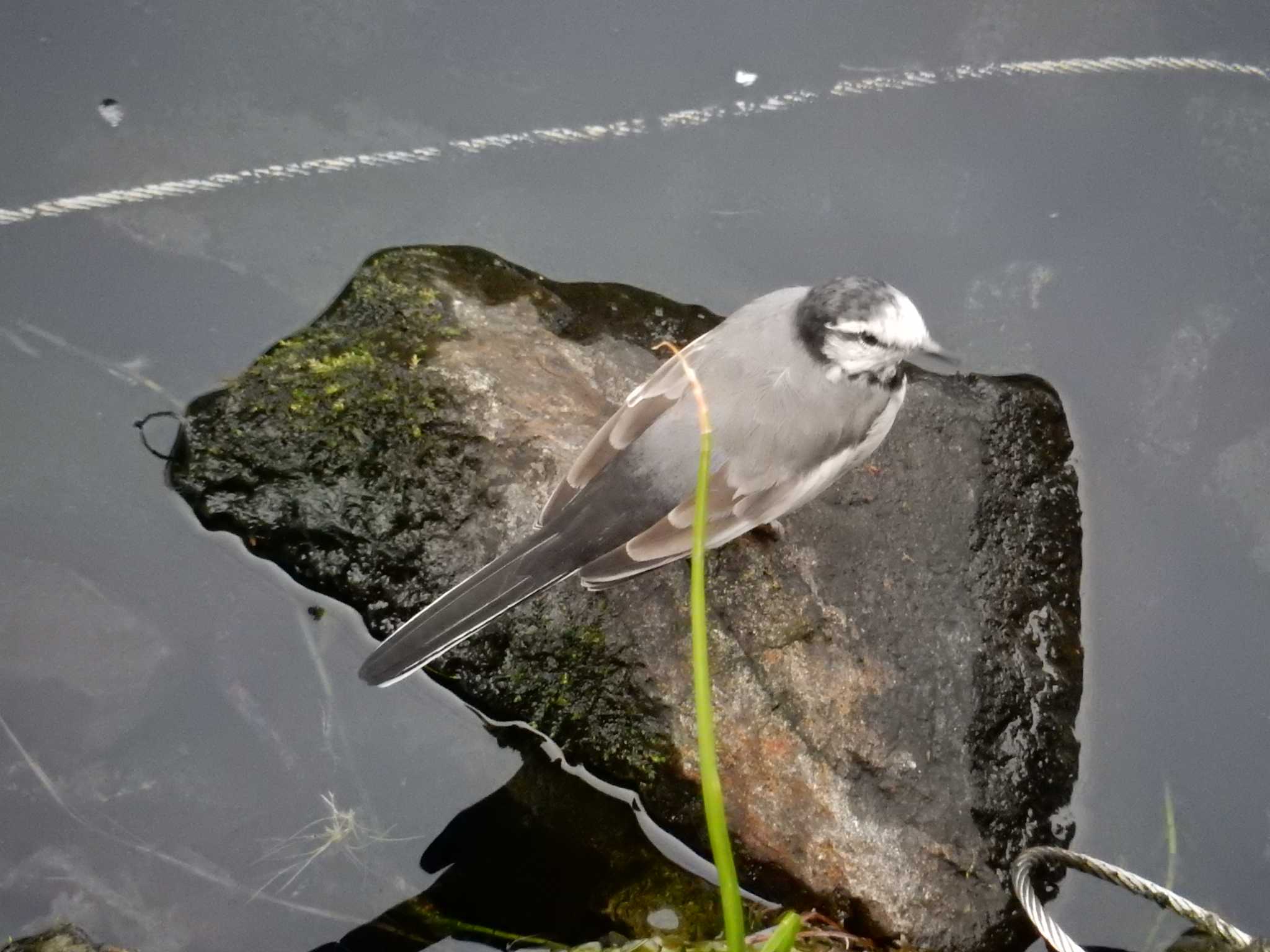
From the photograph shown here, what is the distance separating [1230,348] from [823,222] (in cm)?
170

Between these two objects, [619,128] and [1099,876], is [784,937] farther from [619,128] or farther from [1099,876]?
[619,128]

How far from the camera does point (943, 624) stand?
3.87 m

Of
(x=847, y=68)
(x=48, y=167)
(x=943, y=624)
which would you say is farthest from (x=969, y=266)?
(x=48, y=167)

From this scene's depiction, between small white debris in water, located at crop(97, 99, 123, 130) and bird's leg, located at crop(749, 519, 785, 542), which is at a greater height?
small white debris in water, located at crop(97, 99, 123, 130)

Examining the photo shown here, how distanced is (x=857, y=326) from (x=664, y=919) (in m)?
1.92

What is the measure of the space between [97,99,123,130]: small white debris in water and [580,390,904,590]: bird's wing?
107 inches

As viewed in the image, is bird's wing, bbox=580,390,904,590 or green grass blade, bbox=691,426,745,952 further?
bird's wing, bbox=580,390,904,590

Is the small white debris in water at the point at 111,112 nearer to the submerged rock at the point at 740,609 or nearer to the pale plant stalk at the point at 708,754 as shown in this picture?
the submerged rock at the point at 740,609

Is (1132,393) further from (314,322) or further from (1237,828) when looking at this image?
(314,322)

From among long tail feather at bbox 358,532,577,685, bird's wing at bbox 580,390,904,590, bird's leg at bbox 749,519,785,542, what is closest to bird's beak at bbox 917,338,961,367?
bird's wing at bbox 580,390,904,590

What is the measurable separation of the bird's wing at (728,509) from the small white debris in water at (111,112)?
2725 millimetres

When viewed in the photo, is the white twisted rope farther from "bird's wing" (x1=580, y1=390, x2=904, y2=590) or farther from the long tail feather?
the long tail feather

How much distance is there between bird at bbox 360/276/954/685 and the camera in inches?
128

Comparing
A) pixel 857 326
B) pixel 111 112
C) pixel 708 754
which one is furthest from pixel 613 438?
pixel 111 112
